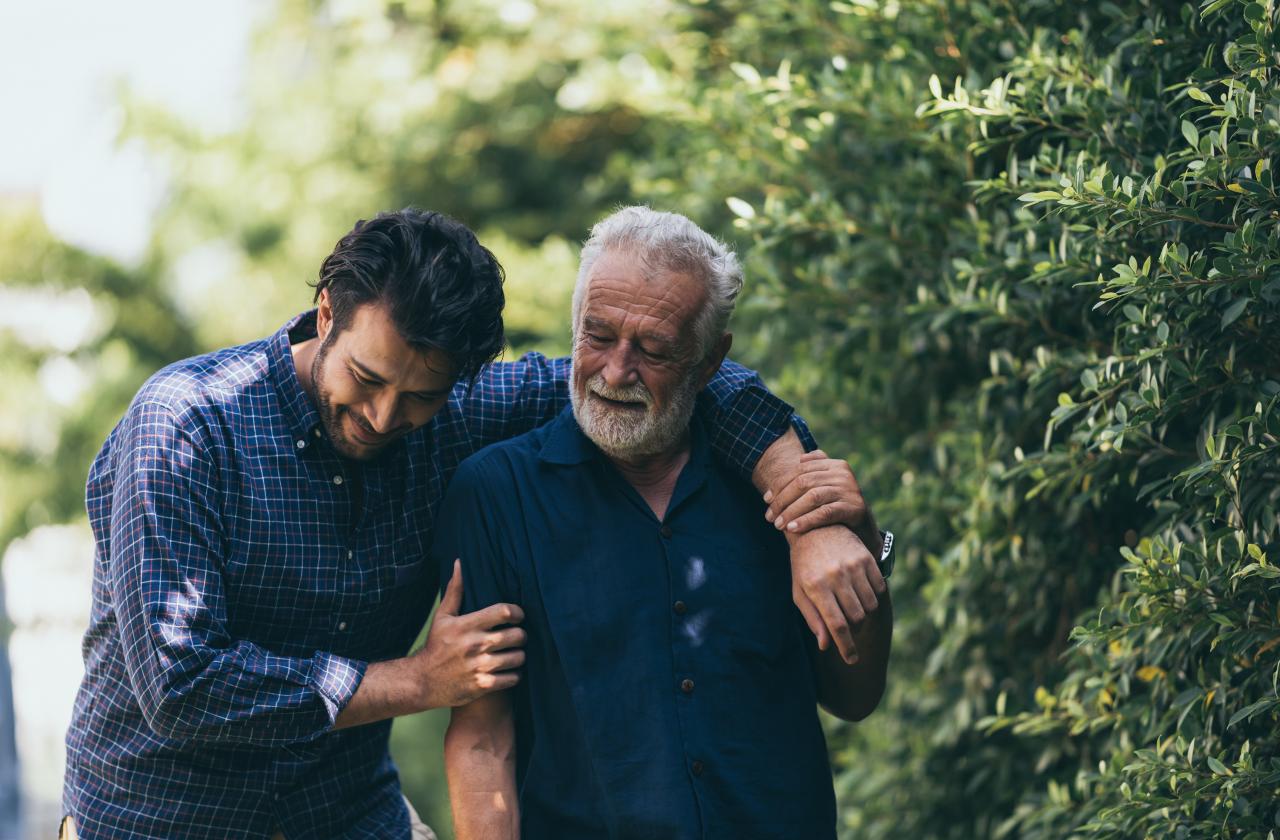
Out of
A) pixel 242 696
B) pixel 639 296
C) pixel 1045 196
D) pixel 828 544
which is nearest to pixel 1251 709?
pixel 828 544

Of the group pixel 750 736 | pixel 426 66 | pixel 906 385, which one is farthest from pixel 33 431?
pixel 750 736

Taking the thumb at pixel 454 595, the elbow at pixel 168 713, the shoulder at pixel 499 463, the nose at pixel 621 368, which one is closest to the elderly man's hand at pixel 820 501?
the nose at pixel 621 368

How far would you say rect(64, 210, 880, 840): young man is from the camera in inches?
91.4

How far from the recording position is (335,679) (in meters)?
2.35

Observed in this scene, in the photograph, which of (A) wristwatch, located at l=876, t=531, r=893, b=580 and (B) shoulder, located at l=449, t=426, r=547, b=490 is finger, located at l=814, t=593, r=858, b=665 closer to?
(A) wristwatch, located at l=876, t=531, r=893, b=580

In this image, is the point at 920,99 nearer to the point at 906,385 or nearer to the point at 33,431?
the point at 906,385

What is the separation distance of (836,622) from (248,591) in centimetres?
107

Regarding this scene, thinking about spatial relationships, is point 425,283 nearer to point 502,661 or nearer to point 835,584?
point 502,661

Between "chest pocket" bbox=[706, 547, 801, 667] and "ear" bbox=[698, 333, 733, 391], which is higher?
"ear" bbox=[698, 333, 733, 391]

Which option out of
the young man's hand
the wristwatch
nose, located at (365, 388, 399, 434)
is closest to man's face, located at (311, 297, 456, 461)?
nose, located at (365, 388, 399, 434)

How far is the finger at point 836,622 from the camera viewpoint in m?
2.42

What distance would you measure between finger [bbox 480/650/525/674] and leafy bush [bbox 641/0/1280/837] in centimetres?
112

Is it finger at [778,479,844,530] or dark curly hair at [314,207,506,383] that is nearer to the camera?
dark curly hair at [314,207,506,383]

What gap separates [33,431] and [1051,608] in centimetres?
631
